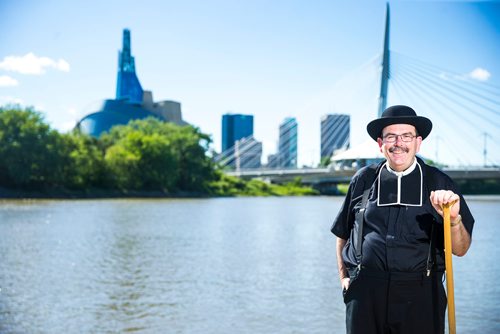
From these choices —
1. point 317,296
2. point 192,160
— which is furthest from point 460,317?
point 192,160

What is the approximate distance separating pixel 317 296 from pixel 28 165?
113ft

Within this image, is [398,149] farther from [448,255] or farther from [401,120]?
[448,255]

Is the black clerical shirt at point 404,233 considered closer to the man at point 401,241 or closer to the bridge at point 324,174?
the man at point 401,241

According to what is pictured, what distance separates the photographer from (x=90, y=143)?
49938 millimetres

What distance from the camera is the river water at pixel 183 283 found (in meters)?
7.23

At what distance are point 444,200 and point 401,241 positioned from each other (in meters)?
0.30

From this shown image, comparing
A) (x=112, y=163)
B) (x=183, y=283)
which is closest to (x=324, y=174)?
(x=112, y=163)

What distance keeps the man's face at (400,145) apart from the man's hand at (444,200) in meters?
0.26

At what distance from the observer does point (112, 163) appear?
46.2 m

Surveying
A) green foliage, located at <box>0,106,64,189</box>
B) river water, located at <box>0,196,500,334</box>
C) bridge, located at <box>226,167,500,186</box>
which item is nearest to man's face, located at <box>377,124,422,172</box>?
river water, located at <box>0,196,500,334</box>

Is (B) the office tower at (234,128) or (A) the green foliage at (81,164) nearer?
(A) the green foliage at (81,164)

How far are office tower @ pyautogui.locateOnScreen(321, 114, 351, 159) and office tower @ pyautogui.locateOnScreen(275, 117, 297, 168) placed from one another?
43.0ft

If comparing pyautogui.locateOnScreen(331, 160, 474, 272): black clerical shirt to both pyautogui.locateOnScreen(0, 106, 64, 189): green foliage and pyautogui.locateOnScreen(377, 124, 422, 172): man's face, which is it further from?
pyautogui.locateOnScreen(0, 106, 64, 189): green foliage

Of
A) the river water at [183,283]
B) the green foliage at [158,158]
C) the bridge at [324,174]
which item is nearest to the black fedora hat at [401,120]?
the river water at [183,283]
